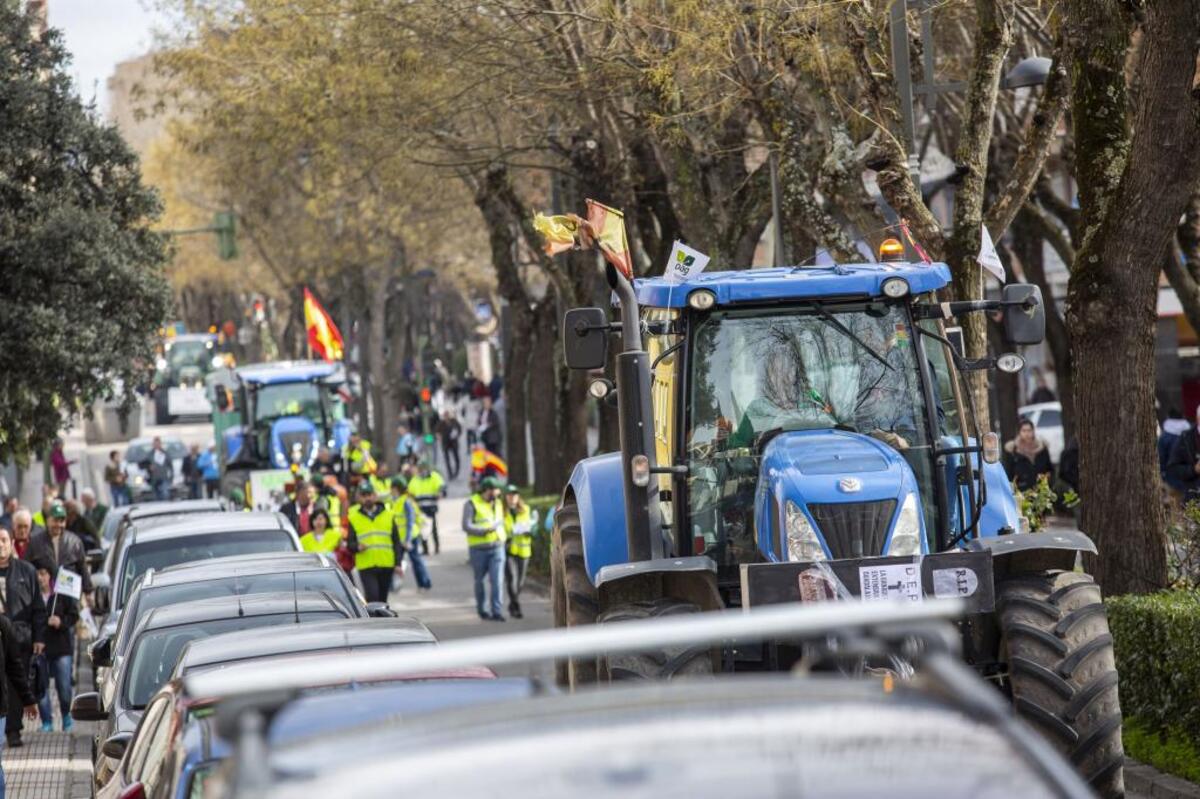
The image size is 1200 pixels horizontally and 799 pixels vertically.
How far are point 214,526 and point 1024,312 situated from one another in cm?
775

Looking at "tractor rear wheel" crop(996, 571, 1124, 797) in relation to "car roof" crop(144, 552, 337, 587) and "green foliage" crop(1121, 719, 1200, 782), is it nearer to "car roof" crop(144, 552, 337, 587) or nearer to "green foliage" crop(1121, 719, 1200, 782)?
"green foliage" crop(1121, 719, 1200, 782)

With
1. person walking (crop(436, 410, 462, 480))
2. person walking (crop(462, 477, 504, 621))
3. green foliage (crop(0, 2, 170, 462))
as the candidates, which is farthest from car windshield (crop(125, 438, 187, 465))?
green foliage (crop(0, 2, 170, 462))

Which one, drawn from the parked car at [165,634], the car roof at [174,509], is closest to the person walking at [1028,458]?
the car roof at [174,509]

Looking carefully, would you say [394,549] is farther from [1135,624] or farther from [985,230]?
[1135,624]

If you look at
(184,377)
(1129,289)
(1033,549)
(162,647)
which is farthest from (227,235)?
(184,377)

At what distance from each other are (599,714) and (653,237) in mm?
22629

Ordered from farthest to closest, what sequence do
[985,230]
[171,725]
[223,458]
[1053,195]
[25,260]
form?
[223,458] < [1053,195] < [25,260] < [985,230] < [171,725]

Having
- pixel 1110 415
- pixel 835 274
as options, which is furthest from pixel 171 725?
pixel 1110 415

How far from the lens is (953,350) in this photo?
1012 centimetres

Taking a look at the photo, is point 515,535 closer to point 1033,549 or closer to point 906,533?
point 906,533

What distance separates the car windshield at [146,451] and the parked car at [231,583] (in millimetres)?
36093

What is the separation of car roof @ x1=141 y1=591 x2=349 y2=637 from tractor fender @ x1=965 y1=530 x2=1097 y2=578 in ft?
11.2

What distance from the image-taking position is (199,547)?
15.3 metres

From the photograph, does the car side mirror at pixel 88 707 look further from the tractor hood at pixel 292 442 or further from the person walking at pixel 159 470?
the person walking at pixel 159 470
